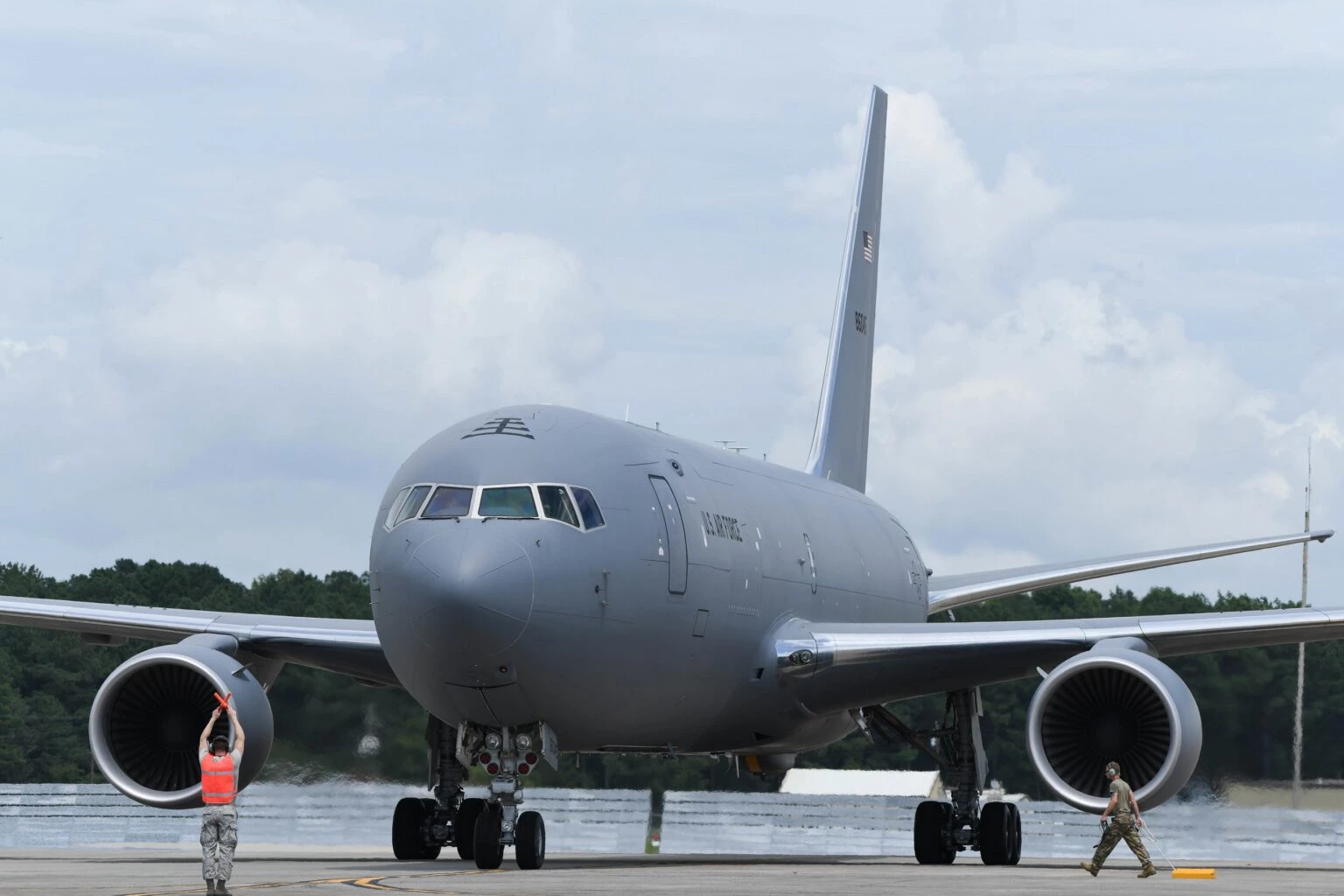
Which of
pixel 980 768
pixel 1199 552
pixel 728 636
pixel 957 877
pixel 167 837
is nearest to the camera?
pixel 957 877

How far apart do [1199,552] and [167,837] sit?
1402cm

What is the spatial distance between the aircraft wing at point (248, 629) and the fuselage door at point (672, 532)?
3.19 m

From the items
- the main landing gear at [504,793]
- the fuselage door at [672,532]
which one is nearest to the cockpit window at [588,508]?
the fuselage door at [672,532]

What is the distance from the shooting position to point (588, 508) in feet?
54.5

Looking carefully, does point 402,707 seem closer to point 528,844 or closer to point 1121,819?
point 528,844

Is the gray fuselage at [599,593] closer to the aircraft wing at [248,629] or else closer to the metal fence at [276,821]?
the aircraft wing at [248,629]

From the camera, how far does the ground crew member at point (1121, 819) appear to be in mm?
17391

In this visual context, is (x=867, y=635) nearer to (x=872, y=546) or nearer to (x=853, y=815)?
(x=872, y=546)

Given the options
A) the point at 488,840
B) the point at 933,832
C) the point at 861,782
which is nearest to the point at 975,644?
the point at 933,832

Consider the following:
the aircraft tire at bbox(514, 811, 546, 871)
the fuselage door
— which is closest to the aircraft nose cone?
the aircraft tire at bbox(514, 811, 546, 871)

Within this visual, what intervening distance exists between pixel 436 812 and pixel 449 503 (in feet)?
16.3

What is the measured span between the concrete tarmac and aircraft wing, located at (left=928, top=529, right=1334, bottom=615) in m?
4.17

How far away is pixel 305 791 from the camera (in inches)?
960

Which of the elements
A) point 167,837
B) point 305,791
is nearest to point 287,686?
point 305,791
